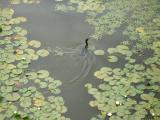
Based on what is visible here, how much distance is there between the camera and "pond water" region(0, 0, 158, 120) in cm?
382

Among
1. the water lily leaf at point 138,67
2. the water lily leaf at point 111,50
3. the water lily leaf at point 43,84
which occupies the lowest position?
the water lily leaf at point 43,84

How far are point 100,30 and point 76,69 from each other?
0.77 meters

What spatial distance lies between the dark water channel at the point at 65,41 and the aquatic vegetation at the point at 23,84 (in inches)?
3.7

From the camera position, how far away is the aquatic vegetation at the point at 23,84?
359 cm

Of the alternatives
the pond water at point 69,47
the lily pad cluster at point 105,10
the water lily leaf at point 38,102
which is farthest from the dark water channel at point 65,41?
the water lily leaf at point 38,102

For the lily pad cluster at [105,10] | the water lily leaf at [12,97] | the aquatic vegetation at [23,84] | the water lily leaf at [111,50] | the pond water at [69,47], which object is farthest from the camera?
the lily pad cluster at [105,10]

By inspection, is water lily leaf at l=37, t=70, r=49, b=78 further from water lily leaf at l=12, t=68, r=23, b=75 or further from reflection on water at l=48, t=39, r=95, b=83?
reflection on water at l=48, t=39, r=95, b=83

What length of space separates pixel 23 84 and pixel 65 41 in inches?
34.7

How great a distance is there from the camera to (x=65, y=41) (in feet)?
14.6

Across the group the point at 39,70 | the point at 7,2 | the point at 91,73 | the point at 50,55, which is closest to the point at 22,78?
the point at 39,70

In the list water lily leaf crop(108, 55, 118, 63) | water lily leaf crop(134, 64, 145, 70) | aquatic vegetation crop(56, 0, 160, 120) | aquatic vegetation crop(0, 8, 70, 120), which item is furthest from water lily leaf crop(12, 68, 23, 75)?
water lily leaf crop(134, 64, 145, 70)

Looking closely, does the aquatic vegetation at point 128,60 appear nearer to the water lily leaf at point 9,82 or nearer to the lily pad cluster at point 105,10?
the lily pad cluster at point 105,10

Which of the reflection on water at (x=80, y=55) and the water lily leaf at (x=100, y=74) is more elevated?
the reflection on water at (x=80, y=55)

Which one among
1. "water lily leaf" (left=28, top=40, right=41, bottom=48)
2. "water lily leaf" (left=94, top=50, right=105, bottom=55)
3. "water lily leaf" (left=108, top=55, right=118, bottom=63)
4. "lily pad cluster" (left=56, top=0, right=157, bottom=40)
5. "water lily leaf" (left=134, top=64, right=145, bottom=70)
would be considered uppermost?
"lily pad cluster" (left=56, top=0, right=157, bottom=40)
